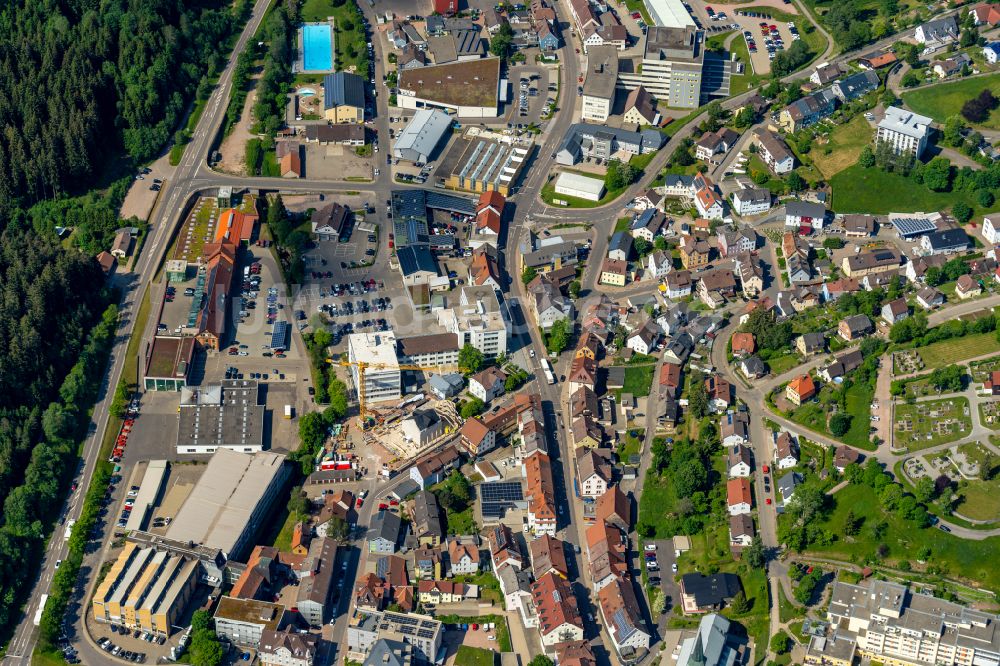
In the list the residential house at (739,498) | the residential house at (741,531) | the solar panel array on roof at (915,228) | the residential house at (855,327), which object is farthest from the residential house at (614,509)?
the solar panel array on roof at (915,228)

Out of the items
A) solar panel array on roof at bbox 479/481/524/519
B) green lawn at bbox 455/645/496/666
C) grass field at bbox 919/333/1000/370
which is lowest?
green lawn at bbox 455/645/496/666

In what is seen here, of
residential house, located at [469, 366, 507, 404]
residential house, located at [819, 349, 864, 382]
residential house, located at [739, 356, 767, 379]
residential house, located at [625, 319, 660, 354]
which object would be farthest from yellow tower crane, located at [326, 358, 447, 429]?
residential house, located at [819, 349, 864, 382]

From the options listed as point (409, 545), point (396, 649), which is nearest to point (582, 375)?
point (409, 545)

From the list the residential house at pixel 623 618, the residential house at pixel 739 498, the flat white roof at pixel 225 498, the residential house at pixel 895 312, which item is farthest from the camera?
the residential house at pixel 895 312

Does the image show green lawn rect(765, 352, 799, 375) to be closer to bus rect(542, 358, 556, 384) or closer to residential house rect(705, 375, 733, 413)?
residential house rect(705, 375, 733, 413)

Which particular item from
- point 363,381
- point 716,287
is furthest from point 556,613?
point 716,287

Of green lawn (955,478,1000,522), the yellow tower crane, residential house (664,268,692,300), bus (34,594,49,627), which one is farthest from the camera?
residential house (664,268,692,300)

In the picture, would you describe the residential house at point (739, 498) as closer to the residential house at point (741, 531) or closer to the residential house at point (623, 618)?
the residential house at point (741, 531)
